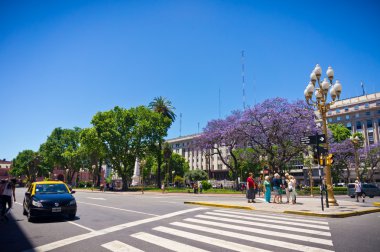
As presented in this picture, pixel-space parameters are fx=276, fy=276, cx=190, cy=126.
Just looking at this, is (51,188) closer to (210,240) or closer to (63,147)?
(210,240)

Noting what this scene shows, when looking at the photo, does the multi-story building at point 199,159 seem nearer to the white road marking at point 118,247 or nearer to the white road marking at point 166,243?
the white road marking at point 166,243

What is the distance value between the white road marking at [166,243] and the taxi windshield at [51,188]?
5.41 metres

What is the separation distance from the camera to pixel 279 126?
3422 cm

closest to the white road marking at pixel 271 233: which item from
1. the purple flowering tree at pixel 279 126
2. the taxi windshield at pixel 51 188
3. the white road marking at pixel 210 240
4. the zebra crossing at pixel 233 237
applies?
the zebra crossing at pixel 233 237

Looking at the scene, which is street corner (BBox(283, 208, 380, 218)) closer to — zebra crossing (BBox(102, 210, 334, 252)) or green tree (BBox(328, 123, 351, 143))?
zebra crossing (BBox(102, 210, 334, 252))

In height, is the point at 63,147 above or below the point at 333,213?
above

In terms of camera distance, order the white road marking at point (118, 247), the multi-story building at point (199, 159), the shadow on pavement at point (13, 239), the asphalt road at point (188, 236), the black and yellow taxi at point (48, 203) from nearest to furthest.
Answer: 1. the white road marking at point (118, 247)
2. the asphalt road at point (188, 236)
3. the shadow on pavement at point (13, 239)
4. the black and yellow taxi at point (48, 203)
5. the multi-story building at point (199, 159)

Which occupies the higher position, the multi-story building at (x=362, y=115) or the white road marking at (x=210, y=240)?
the multi-story building at (x=362, y=115)

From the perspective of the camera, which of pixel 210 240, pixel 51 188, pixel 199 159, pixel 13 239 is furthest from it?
pixel 199 159

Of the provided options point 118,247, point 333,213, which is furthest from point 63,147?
point 118,247

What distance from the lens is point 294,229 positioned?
841cm

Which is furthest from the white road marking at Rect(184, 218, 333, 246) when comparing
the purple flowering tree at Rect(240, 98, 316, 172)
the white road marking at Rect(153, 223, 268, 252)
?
the purple flowering tree at Rect(240, 98, 316, 172)

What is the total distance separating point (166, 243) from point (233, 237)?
1.84 metres

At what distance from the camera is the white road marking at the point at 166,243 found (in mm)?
6090
